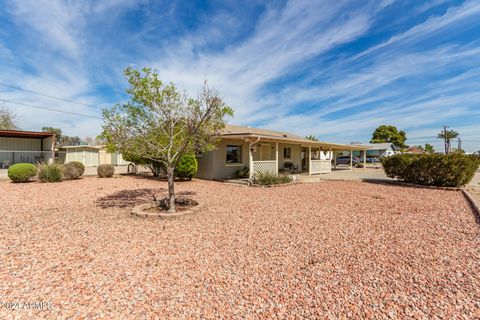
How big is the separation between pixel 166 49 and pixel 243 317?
1189cm

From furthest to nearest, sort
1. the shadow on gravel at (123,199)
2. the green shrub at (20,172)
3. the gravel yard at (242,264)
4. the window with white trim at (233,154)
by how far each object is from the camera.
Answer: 1. the window with white trim at (233,154)
2. the green shrub at (20,172)
3. the shadow on gravel at (123,199)
4. the gravel yard at (242,264)

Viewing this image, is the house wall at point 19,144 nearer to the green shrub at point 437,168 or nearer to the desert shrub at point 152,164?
the desert shrub at point 152,164

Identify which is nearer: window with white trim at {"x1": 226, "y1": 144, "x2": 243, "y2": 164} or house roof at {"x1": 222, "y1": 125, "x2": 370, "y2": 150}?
house roof at {"x1": 222, "y1": 125, "x2": 370, "y2": 150}

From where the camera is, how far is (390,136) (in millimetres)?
56500

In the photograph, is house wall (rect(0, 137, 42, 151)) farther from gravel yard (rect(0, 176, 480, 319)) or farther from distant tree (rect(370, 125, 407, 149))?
distant tree (rect(370, 125, 407, 149))

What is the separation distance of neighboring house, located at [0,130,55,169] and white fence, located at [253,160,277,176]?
1452 cm

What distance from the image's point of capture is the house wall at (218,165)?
1334 centimetres

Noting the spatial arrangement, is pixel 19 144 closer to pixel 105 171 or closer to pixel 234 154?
pixel 105 171

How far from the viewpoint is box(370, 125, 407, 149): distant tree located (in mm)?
56312

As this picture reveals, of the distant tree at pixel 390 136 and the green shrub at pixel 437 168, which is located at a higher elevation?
the distant tree at pixel 390 136

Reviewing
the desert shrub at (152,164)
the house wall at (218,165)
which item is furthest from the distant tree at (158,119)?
the desert shrub at (152,164)

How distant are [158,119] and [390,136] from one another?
64.3 meters

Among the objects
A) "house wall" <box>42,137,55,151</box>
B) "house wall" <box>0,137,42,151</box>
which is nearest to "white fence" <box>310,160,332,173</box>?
"house wall" <box>42,137,55,151</box>

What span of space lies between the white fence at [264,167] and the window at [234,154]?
242cm
